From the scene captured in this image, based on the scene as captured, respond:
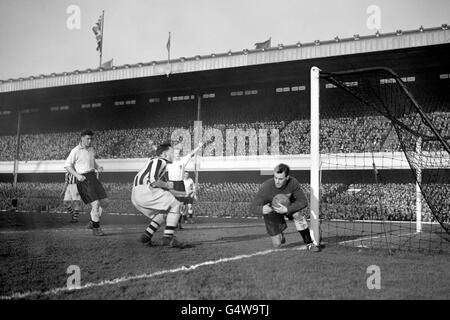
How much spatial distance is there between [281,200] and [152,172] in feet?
7.05

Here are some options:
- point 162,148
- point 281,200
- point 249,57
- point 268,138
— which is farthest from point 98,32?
point 281,200

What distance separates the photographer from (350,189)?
832 inches

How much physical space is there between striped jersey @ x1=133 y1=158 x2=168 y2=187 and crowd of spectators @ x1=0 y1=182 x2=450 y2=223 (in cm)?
888

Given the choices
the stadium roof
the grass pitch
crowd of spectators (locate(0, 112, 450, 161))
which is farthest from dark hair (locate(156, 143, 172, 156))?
the stadium roof

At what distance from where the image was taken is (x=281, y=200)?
6465 mm

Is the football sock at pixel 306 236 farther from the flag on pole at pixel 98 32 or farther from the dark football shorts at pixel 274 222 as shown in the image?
the flag on pole at pixel 98 32

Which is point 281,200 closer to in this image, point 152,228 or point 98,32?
point 152,228

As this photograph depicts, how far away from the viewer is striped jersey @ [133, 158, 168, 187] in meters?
6.36

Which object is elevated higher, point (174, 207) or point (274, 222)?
point (174, 207)

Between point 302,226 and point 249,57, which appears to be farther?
point 249,57

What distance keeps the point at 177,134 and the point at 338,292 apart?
23.2 metres

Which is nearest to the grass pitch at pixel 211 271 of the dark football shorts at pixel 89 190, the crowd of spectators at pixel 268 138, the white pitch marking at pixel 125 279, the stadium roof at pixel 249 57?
the white pitch marking at pixel 125 279

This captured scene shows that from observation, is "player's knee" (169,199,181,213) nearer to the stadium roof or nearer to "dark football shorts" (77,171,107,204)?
"dark football shorts" (77,171,107,204)
